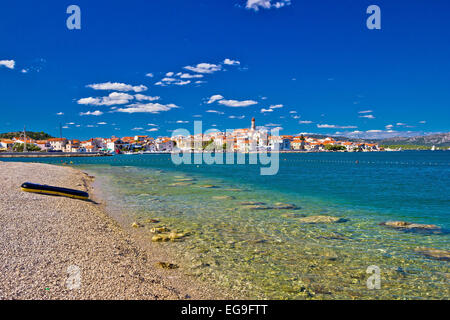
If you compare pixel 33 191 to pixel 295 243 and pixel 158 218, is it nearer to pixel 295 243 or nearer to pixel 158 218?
pixel 158 218

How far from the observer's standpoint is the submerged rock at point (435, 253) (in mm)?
8484

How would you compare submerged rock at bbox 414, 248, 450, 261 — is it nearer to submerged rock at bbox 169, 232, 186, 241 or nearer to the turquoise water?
the turquoise water

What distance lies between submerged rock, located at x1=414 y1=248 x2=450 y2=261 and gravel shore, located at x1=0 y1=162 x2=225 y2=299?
7074 mm

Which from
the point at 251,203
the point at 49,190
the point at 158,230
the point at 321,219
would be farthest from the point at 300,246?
the point at 49,190

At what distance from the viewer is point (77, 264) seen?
6.48 metres

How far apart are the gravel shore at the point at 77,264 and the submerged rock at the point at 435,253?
23.2 ft

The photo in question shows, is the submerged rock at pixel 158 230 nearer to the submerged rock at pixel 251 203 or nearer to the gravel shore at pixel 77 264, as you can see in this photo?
the gravel shore at pixel 77 264

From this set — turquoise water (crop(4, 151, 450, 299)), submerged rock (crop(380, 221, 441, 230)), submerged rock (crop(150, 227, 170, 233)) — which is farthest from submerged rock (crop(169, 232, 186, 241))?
submerged rock (crop(380, 221, 441, 230))

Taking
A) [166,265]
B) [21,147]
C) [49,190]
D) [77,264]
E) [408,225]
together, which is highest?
[21,147]

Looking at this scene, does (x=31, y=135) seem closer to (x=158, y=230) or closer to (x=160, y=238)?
(x=158, y=230)

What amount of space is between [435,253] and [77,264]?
34.7 feet
